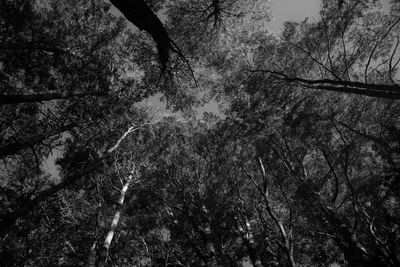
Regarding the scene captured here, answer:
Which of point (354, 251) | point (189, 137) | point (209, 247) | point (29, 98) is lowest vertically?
point (354, 251)

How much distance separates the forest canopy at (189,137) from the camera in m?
10.7

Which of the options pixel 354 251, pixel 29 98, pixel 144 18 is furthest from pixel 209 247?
pixel 144 18

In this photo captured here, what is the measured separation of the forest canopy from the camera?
10656 mm

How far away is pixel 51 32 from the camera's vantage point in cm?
1151

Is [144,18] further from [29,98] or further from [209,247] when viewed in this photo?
[209,247]

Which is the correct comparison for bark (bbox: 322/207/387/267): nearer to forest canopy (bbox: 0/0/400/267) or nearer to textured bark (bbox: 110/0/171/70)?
forest canopy (bbox: 0/0/400/267)

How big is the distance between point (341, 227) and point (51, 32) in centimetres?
1310

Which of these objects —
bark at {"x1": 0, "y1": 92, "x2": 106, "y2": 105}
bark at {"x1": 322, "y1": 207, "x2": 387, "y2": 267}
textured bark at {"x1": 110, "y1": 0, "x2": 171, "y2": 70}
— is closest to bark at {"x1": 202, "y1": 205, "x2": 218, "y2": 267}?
bark at {"x1": 322, "y1": 207, "x2": 387, "y2": 267}

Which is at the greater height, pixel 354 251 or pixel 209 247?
pixel 209 247

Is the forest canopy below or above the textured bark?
above

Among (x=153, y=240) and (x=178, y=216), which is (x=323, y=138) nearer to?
(x=178, y=216)

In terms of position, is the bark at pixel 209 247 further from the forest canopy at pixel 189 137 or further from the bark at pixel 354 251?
the bark at pixel 354 251

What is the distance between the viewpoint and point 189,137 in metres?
14.9

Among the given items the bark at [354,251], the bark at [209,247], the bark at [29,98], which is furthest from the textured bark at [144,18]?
the bark at [354,251]
